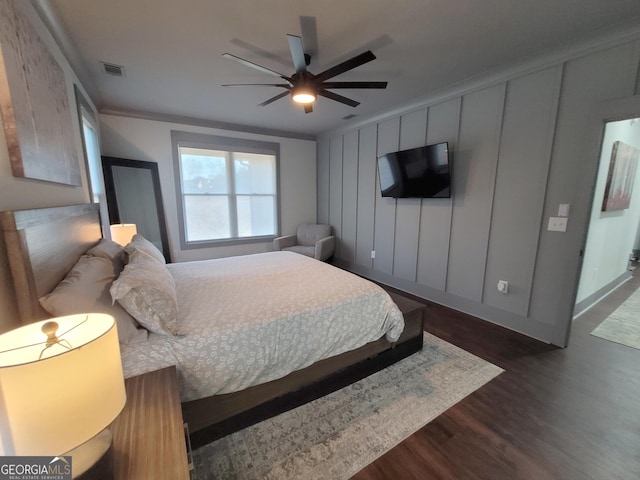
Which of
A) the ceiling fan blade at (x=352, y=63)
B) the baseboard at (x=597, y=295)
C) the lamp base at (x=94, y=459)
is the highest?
the ceiling fan blade at (x=352, y=63)

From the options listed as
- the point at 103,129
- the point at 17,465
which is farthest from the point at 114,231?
the point at 17,465

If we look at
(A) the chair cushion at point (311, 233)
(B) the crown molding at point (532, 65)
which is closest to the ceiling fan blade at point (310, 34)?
(B) the crown molding at point (532, 65)

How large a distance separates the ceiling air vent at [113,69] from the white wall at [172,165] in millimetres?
1170

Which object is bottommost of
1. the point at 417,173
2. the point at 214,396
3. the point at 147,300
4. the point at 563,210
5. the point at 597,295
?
the point at 597,295

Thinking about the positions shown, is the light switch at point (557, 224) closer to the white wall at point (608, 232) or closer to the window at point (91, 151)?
the white wall at point (608, 232)

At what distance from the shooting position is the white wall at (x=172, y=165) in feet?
11.7

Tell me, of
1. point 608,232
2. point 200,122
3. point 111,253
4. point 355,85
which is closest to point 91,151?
point 200,122

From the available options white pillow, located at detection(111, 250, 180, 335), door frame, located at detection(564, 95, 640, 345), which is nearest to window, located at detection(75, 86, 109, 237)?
white pillow, located at detection(111, 250, 180, 335)

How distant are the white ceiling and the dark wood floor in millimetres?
2641

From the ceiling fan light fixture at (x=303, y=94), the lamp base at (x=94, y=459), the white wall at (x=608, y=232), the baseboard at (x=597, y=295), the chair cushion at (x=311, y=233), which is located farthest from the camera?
the chair cushion at (x=311, y=233)

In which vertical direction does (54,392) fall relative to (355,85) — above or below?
below

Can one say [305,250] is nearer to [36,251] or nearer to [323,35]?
[323,35]

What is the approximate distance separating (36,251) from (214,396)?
110 centimetres

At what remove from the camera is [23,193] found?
1169 millimetres
